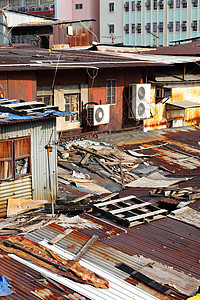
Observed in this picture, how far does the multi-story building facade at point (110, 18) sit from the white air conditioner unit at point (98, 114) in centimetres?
5854

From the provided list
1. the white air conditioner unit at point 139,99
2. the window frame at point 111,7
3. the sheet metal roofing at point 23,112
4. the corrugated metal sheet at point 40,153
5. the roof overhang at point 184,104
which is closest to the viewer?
the sheet metal roofing at point 23,112

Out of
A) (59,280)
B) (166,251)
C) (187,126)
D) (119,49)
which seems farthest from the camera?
(119,49)

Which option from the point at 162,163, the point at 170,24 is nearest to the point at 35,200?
the point at 162,163

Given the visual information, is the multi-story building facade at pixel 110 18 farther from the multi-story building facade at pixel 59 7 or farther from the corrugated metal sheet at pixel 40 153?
the corrugated metal sheet at pixel 40 153

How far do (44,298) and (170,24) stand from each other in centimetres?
7233

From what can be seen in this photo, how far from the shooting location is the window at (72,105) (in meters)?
21.6

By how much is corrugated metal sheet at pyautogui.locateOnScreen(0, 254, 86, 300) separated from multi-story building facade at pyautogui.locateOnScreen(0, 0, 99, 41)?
6879 centimetres

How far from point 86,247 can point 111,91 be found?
14585 mm

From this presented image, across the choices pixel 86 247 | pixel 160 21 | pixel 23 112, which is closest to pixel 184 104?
pixel 23 112

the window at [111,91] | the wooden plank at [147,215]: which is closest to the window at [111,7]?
the window at [111,91]

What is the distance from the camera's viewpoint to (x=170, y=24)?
7506 centimetres

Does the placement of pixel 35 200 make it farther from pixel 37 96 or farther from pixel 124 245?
pixel 37 96

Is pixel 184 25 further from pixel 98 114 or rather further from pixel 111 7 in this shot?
pixel 98 114

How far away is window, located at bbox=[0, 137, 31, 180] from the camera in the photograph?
13.9m
